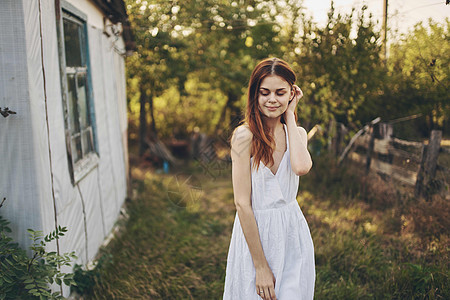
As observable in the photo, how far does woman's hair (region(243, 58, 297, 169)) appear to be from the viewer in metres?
1.89

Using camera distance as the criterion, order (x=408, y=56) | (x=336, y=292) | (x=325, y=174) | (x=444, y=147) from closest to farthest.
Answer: (x=336, y=292)
(x=444, y=147)
(x=408, y=56)
(x=325, y=174)

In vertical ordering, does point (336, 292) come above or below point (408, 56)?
below

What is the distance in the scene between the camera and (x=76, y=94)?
3973 mm

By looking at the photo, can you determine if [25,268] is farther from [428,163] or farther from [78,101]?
[428,163]

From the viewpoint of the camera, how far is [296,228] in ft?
6.61

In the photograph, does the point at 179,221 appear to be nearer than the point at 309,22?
Yes

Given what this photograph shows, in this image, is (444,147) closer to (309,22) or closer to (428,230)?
→ (428,230)

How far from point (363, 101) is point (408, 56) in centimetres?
144

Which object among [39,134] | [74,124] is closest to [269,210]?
A: [39,134]

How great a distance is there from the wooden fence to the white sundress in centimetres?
305

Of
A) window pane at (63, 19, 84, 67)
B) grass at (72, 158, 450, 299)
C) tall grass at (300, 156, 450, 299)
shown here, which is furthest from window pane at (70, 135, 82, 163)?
tall grass at (300, 156, 450, 299)

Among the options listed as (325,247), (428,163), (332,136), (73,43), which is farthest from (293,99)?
(332,136)

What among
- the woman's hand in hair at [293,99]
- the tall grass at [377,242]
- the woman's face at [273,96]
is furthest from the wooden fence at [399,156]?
the woman's face at [273,96]

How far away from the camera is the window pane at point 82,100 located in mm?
4133
